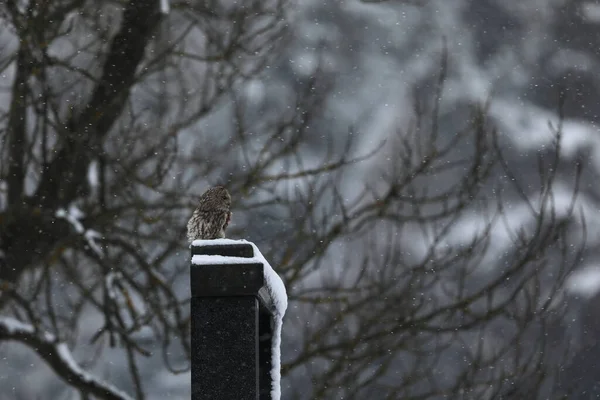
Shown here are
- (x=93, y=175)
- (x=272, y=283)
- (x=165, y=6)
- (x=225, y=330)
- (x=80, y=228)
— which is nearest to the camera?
(x=225, y=330)

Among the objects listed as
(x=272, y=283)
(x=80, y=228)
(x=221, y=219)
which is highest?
(x=80, y=228)

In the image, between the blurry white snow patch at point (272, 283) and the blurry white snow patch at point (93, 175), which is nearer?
the blurry white snow patch at point (272, 283)

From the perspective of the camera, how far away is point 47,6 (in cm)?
784

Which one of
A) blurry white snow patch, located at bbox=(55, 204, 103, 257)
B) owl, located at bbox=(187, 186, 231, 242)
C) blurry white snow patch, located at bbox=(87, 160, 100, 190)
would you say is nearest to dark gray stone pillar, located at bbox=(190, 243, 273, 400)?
owl, located at bbox=(187, 186, 231, 242)

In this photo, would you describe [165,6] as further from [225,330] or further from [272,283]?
[225,330]

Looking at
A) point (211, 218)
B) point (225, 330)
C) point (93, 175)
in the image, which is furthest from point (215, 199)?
point (93, 175)

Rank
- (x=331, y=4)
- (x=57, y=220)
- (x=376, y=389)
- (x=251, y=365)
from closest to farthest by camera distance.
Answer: (x=251, y=365) < (x=376, y=389) < (x=57, y=220) < (x=331, y=4)

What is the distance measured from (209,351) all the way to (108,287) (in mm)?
5354

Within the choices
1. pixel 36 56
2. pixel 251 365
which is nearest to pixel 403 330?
pixel 36 56

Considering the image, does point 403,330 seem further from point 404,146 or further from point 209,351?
point 209,351

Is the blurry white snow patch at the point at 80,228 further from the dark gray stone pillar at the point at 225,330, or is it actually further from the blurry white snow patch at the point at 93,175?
the dark gray stone pillar at the point at 225,330

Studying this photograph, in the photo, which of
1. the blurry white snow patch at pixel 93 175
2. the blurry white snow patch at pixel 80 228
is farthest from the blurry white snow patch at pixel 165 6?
the blurry white snow patch at pixel 80 228

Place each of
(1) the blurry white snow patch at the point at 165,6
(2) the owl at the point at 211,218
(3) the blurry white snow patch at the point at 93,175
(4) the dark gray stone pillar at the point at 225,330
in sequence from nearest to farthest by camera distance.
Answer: (4) the dark gray stone pillar at the point at 225,330
(2) the owl at the point at 211,218
(3) the blurry white snow patch at the point at 93,175
(1) the blurry white snow patch at the point at 165,6

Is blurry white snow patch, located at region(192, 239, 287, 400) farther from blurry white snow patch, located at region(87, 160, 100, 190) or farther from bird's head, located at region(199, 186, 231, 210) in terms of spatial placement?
blurry white snow patch, located at region(87, 160, 100, 190)
